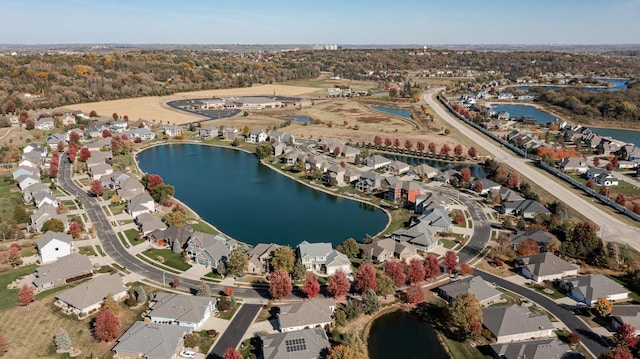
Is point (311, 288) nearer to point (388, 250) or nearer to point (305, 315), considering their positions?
point (305, 315)

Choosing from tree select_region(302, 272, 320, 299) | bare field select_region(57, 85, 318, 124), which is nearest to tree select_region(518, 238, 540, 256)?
tree select_region(302, 272, 320, 299)

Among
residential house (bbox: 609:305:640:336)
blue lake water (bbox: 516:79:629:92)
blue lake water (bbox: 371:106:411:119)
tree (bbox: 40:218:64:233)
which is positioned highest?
blue lake water (bbox: 516:79:629:92)

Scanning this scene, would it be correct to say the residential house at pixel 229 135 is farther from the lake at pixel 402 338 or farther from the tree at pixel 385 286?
the lake at pixel 402 338

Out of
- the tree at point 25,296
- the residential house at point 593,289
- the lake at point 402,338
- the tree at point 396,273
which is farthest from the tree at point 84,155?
the residential house at point 593,289

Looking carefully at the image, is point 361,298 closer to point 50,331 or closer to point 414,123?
point 50,331

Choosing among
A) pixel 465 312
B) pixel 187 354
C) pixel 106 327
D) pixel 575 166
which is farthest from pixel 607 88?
pixel 106 327

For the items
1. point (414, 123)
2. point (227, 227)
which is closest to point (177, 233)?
point (227, 227)

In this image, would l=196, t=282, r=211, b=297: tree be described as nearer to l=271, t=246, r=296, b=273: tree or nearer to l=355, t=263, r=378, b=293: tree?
l=271, t=246, r=296, b=273: tree
